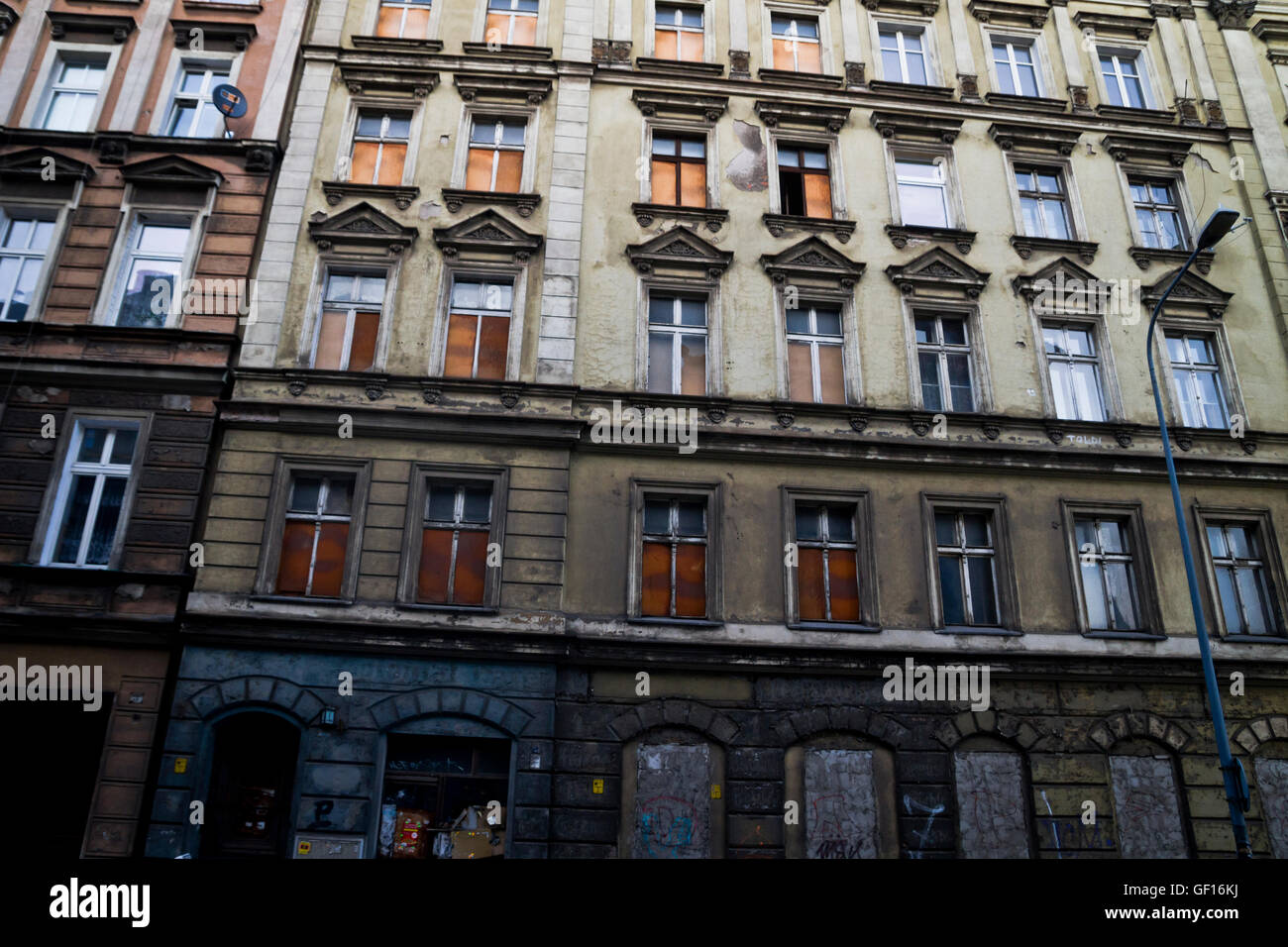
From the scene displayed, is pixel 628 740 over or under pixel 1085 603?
under

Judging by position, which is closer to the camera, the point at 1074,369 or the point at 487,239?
the point at 487,239

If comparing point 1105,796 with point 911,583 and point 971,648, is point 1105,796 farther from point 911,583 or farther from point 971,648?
point 911,583

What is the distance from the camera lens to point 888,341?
43.9ft

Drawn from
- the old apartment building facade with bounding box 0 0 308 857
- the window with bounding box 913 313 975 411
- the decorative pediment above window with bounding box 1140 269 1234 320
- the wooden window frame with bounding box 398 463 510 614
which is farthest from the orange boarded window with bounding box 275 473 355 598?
the decorative pediment above window with bounding box 1140 269 1234 320

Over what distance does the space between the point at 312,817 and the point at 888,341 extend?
11.6m

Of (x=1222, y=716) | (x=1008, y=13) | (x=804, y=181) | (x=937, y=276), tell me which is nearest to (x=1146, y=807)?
(x=1222, y=716)

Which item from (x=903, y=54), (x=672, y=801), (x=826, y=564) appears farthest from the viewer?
(x=903, y=54)

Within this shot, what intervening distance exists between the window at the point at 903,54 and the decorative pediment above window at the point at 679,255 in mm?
6022

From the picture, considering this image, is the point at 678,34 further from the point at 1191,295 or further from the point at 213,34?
the point at 1191,295

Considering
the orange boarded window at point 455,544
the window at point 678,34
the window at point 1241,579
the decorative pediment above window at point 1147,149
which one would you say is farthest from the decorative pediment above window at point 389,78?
the window at point 1241,579

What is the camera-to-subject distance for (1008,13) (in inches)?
652

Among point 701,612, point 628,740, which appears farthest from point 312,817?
point 701,612

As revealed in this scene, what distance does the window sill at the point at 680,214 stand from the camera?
13898 mm

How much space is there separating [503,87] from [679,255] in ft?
16.4
